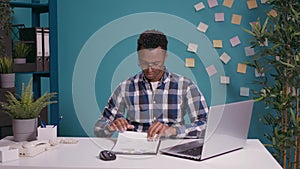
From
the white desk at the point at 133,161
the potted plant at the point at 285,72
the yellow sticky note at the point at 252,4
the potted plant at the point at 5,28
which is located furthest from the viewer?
the yellow sticky note at the point at 252,4

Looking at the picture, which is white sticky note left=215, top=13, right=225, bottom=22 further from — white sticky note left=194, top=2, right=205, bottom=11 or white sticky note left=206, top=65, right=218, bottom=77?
white sticky note left=206, top=65, right=218, bottom=77

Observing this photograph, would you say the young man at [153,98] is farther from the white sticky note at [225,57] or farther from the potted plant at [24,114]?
the white sticky note at [225,57]

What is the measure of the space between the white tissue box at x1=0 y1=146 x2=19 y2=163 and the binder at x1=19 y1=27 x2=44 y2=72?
4.84 ft

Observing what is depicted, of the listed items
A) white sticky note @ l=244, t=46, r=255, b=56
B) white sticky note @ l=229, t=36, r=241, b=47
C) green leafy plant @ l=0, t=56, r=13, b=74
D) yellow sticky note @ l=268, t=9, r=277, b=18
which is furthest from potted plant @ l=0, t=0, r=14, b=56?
yellow sticky note @ l=268, t=9, r=277, b=18

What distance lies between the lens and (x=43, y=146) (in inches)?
75.9

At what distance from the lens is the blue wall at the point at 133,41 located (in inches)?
130

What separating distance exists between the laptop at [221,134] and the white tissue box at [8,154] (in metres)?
0.65

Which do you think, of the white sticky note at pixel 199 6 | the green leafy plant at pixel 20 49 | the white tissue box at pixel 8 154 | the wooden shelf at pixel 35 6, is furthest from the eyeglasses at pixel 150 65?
the wooden shelf at pixel 35 6

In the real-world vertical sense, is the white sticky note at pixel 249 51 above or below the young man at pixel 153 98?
above

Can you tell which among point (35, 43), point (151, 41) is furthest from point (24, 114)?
point (35, 43)

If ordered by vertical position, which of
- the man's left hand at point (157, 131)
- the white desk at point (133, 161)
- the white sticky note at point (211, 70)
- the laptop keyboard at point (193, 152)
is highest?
the white sticky note at point (211, 70)

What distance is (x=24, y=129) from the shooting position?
2.05 meters

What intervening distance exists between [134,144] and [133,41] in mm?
1592

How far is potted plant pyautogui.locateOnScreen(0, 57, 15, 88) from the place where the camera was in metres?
2.94
